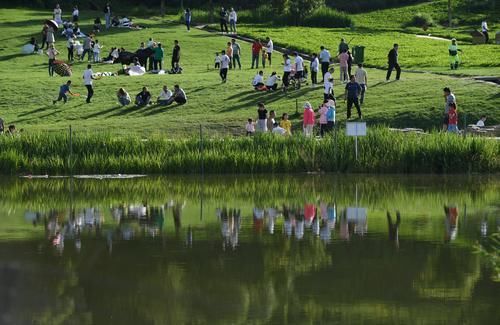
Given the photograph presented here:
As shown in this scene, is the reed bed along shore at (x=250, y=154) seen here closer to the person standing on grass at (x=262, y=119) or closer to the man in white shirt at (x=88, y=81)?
the person standing on grass at (x=262, y=119)

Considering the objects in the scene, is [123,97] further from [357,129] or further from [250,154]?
[357,129]

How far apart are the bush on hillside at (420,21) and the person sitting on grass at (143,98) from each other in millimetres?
35825

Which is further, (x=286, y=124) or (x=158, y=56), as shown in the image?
(x=158, y=56)

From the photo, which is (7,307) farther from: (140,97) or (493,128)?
(140,97)

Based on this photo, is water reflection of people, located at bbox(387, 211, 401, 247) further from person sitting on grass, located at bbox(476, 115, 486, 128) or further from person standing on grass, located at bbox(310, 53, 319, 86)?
person standing on grass, located at bbox(310, 53, 319, 86)

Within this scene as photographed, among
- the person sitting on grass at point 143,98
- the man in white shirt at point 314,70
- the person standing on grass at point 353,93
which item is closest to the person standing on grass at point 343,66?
the man in white shirt at point 314,70

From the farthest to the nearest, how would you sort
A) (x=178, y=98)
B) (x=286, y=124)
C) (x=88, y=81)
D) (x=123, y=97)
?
(x=88, y=81), (x=123, y=97), (x=178, y=98), (x=286, y=124)

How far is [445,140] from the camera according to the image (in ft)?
119

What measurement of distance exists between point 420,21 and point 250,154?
4835 cm

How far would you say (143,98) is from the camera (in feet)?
161

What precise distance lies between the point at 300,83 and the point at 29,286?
32.7 m

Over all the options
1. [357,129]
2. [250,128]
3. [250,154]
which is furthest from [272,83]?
[357,129]

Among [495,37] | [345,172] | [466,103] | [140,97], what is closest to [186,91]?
[140,97]

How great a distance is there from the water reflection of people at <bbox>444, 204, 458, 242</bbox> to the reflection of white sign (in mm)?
1727
